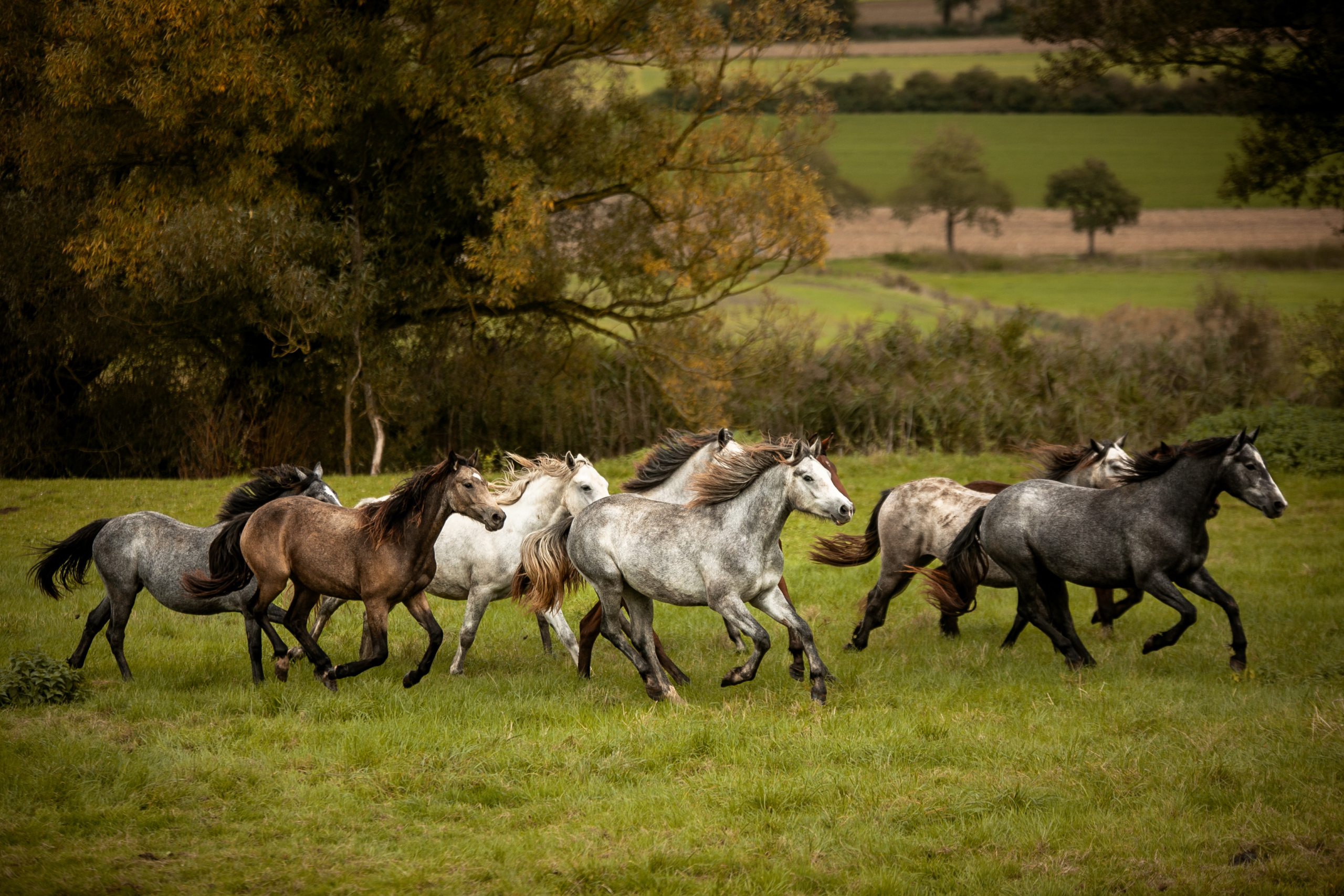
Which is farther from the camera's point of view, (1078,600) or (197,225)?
(197,225)

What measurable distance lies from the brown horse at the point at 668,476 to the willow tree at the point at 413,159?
9.84 metres

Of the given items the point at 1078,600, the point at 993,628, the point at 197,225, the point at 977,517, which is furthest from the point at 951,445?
the point at 197,225

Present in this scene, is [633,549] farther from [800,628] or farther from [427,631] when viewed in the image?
[427,631]

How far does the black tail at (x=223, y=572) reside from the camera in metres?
8.13

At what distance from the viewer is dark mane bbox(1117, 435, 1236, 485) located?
845 centimetres

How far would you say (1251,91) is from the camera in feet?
71.5

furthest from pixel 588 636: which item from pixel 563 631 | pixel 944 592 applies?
pixel 944 592

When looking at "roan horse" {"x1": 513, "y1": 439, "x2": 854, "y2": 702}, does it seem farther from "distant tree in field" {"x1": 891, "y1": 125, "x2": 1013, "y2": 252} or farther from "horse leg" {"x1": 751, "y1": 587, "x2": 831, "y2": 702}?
"distant tree in field" {"x1": 891, "y1": 125, "x2": 1013, "y2": 252}

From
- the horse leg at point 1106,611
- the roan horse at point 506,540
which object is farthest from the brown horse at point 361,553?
the horse leg at point 1106,611

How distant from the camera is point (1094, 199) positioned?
54.8 metres

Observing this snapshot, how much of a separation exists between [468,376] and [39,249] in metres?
7.98

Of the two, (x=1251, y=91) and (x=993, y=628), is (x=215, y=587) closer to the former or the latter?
(x=993, y=628)

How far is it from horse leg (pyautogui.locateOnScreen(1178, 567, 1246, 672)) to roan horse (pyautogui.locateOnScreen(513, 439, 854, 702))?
292cm

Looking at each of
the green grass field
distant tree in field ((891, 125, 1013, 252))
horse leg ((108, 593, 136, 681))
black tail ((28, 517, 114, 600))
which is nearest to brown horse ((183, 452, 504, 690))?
horse leg ((108, 593, 136, 681))
